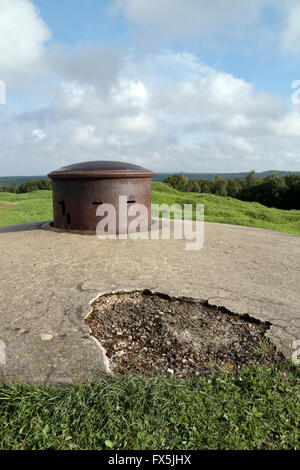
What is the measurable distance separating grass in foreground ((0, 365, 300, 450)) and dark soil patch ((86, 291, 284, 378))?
0.17 meters

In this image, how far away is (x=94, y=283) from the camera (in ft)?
11.7

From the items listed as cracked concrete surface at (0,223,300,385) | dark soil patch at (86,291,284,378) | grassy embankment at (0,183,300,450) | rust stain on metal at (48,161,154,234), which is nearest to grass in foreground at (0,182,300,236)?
cracked concrete surface at (0,223,300,385)

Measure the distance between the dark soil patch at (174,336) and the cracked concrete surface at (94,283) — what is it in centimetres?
11

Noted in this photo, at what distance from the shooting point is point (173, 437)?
185cm

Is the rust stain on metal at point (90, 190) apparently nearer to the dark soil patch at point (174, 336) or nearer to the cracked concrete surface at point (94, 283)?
the cracked concrete surface at point (94, 283)

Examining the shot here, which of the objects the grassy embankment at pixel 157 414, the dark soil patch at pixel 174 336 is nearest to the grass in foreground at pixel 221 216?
the dark soil patch at pixel 174 336

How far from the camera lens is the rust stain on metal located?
562cm

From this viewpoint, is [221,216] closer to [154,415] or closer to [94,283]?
[94,283]

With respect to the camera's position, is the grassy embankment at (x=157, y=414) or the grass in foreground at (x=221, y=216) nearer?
the grassy embankment at (x=157, y=414)

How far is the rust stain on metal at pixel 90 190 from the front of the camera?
562cm

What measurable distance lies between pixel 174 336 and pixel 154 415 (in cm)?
78

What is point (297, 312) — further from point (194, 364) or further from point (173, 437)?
point (173, 437)

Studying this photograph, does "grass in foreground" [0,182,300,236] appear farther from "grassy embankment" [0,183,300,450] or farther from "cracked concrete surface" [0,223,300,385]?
"grassy embankment" [0,183,300,450]
